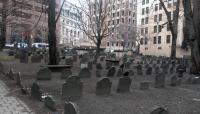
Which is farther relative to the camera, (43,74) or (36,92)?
(43,74)

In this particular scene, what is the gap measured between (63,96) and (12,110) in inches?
72.1

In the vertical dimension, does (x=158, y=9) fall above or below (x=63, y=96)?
above

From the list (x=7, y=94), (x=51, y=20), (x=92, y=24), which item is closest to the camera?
(x=7, y=94)

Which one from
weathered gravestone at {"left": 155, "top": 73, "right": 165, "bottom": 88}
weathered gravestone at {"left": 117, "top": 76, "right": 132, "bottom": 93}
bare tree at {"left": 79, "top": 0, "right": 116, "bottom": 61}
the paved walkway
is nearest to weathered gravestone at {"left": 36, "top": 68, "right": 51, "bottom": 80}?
the paved walkway

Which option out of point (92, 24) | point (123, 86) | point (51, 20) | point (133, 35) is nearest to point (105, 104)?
point (123, 86)

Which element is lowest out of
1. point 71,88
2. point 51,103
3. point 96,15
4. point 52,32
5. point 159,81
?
point 51,103

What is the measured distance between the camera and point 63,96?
952 cm

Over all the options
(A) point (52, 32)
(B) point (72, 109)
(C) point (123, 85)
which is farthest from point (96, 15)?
(B) point (72, 109)

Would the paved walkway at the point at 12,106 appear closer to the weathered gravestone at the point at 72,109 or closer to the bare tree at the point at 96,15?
the weathered gravestone at the point at 72,109

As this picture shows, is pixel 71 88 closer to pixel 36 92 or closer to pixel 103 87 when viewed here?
pixel 36 92

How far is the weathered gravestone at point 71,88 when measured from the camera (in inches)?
374

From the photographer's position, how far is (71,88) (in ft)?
31.5

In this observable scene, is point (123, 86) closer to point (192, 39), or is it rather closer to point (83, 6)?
point (192, 39)

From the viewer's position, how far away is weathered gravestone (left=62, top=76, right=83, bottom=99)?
9506mm
